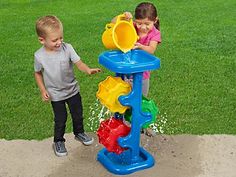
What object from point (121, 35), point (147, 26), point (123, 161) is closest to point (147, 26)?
point (147, 26)

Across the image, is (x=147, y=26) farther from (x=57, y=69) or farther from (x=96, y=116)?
(x=96, y=116)

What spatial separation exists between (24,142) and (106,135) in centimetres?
103

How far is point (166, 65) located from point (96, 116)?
215cm

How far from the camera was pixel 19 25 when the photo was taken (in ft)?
33.4

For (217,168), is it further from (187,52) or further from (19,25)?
(19,25)

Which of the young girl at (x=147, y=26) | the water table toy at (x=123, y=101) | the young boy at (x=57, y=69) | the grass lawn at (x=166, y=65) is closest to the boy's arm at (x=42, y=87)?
the young boy at (x=57, y=69)

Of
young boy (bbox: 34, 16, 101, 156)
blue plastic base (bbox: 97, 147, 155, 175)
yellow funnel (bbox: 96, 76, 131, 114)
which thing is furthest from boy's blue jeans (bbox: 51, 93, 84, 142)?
yellow funnel (bbox: 96, 76, 131, 114)

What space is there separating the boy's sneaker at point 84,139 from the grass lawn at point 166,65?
0.37 metres

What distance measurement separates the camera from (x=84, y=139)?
4.58m

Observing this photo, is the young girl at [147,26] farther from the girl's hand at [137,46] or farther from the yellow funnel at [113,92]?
the yellow funnel at [113,92]

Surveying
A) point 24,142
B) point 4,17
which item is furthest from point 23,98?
point 4,17

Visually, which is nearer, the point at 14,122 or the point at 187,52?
the point at 14,122

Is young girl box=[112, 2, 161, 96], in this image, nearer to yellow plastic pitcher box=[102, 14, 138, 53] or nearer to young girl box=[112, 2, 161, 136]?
young girl box=[112, 2, 161, 136]

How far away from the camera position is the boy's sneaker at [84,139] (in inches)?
180
